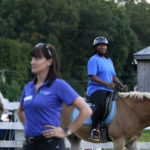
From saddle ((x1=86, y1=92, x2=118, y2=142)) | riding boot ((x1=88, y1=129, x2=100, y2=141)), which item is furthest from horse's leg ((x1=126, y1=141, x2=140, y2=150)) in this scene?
riding boot ((x1=88, y1=129, x2=100, y2=141))

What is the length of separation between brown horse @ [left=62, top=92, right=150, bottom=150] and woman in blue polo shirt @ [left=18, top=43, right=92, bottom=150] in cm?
391

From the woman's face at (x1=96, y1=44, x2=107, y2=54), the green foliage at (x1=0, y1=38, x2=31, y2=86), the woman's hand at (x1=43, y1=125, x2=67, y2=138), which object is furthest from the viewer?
the green foliage at (x1=0, y1=38, x2=31, y2=86)

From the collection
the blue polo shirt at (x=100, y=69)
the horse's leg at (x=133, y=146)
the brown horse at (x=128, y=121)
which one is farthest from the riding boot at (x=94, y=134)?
the blue polo shirt at (x=100, y=69)

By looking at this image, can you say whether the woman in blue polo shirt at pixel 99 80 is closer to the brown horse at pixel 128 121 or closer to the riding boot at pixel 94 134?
the riding boot at pixel 94 134

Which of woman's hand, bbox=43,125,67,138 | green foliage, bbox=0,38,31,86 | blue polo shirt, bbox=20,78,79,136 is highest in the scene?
blue polo shirt, bbox=20,78,79,136

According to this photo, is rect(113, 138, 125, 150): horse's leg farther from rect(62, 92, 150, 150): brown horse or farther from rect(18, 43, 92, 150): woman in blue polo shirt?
rect(18, 43, 92, 150): woman in blue polo shirt

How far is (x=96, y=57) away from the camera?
9.21 m

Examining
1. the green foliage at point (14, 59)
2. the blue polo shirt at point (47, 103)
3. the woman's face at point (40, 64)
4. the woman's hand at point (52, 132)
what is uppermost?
the woman's face at point (40, 64)

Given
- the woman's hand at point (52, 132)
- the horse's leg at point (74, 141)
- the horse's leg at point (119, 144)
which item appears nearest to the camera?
the woman's hand at point (52, 132)

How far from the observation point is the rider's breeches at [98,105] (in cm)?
912

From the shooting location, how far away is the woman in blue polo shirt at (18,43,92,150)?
490cm

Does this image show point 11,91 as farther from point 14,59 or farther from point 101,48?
point 101,48

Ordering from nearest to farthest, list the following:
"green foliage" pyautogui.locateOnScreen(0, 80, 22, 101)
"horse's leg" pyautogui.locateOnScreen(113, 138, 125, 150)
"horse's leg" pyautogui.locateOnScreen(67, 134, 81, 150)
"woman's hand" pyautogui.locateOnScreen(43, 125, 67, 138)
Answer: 1. "woman's hand" pyautogui.locateOnScreen(43, 125, 67, 138)
2. "horse's leg" pyautogui.locateOnScreen(113, 138, 125, 150)
3. "horse's leg" pyautogui.locateOnScreen(67, 134, 81, 150)
4. "green foliage" pyautogui.locateOnScreen(0, 80, 22, 101)

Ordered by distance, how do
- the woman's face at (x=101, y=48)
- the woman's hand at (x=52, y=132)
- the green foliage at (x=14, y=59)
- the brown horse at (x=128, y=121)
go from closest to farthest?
the woman's hand at (x=52, y=132), the brown horse at (x=128, y=121), the woman's face at (x=101, y=48), the green foliage at (x=14, y=59)
